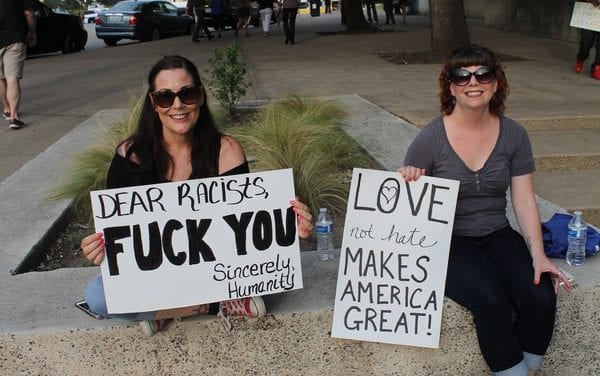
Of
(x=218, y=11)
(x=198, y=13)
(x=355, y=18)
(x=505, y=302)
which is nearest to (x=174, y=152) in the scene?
(x=505, y=302)

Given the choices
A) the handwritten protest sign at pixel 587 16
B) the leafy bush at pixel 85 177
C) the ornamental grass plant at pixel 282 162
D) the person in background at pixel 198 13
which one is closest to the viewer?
the ornamental grass plant at pixel 282 162

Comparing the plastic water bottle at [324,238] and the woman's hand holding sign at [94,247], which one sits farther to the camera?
the plastic water bottle at [324,238]

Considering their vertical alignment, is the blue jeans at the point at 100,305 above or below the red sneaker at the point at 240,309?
above

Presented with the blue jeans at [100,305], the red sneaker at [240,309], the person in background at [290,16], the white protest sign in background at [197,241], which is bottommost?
the person in background at [290,16]

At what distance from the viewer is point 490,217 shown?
9.68 ft

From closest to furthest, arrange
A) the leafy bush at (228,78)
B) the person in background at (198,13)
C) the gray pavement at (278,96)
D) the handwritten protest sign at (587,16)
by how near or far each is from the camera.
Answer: the gray pavement at (278,96) < the leafy bush at (228,78) < the handwritten protest sign at (587,16) < the person in background at (198,13)

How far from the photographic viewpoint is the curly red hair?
9.21 ft

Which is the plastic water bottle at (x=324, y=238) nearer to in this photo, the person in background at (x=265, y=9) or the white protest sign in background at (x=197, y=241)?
the white protest sign in background at (x=197, y=241)

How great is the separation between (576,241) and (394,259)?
3.03 ft

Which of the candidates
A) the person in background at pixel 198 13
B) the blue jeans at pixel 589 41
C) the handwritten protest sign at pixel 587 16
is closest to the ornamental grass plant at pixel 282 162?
the handwritten protest sign at pixel 587 16

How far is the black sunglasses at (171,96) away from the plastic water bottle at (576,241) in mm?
1861

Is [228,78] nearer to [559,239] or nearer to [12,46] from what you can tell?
[12,46]

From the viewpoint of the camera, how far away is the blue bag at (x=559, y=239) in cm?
310

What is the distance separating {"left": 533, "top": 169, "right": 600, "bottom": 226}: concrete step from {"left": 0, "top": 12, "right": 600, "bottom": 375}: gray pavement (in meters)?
0.07
